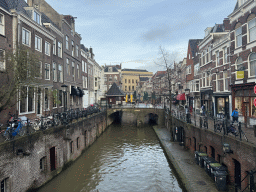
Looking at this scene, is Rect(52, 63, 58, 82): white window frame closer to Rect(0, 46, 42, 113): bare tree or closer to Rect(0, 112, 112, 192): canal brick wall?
Rect(0, 112, 112, 192): canal brick wall

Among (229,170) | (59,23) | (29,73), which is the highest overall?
(59,23)

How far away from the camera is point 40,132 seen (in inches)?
462

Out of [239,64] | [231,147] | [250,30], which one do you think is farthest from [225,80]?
[231,147]

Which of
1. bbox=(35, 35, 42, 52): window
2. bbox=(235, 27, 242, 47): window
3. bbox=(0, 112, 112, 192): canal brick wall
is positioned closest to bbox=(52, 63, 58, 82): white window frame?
bbox=(35, 35, 42, 52): window

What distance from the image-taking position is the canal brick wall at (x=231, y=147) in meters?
8.82

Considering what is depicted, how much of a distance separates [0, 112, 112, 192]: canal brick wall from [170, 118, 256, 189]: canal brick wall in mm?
11174

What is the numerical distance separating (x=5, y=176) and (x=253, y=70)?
1926 cm

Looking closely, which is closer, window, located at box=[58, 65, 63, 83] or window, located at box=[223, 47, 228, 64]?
window, located at box=[223, 47, 228, 64]

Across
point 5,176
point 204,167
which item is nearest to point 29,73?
point 5,176

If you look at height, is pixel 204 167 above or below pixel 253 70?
below

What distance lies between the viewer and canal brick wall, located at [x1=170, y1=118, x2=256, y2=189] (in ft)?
28.9

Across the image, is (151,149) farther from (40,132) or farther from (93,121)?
(40,132)

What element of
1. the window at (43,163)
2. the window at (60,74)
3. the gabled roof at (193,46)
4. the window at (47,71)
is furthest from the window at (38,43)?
the gabled roof at (193,46)

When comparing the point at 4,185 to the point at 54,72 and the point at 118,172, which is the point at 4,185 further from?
the point at 54,72
